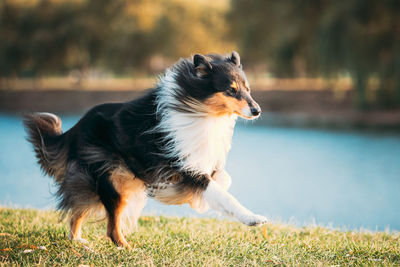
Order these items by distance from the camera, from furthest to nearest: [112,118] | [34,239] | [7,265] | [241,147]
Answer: [241,147] → [34,239] → [112,118] → [7,265]

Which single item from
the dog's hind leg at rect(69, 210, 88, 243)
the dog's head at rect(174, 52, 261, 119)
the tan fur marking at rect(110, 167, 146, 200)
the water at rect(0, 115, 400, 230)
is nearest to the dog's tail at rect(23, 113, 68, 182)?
the water at rect(0, 115, 400, 230)

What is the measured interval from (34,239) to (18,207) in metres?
2.91

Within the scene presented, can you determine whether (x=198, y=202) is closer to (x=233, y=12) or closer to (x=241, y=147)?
(x=241, y=147)

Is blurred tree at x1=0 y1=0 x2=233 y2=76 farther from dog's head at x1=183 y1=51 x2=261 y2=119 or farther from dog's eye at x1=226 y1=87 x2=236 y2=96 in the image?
dog's eye at x1=226 y1=87 x2=236 y2=96

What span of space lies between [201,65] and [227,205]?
4.47 feet

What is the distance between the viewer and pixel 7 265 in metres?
4.56

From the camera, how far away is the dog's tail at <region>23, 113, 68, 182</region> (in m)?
5.59

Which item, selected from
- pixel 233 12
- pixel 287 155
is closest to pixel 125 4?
pixel 233 12

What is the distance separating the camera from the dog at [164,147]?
184 inches

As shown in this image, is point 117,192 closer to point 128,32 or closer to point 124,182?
point 124,182

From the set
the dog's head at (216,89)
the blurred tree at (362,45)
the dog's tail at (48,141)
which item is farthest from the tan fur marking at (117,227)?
the blurred tree at (362,45)

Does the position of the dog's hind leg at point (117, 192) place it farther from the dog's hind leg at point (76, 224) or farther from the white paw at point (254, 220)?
the white paw at point (254, 220)

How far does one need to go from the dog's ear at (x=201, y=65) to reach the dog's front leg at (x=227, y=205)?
1.06 meters

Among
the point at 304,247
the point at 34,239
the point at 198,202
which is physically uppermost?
the point at 198,202
